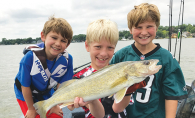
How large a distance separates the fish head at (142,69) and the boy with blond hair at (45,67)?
6.66 ft

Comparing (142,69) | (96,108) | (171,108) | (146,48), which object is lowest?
(171,108)

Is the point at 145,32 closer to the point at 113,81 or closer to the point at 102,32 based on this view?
the point at 102,32

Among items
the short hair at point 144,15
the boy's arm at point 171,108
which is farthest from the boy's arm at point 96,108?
the short hair at point 144,15

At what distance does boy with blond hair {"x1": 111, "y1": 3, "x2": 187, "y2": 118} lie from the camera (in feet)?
8.67

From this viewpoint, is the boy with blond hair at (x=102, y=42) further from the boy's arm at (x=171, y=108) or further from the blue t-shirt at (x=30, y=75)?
the blue t-shirt at (x=30, y=75)

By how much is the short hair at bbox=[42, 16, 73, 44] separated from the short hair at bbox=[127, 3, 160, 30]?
1598mm

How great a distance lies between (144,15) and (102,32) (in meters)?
0.90

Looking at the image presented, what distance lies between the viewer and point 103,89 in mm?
1899

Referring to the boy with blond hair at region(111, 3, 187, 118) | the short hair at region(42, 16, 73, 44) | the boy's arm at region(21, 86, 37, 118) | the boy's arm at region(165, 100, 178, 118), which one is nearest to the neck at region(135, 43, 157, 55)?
the boy with blond hair at region(111, 3, 187, 118)

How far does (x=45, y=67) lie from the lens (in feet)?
11.7

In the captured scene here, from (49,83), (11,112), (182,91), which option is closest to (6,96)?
(11,112)

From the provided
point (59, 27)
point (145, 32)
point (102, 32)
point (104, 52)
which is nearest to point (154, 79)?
point (145, 32)

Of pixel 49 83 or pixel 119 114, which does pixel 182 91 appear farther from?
pixel 49 83

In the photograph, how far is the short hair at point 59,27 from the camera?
3462mm
